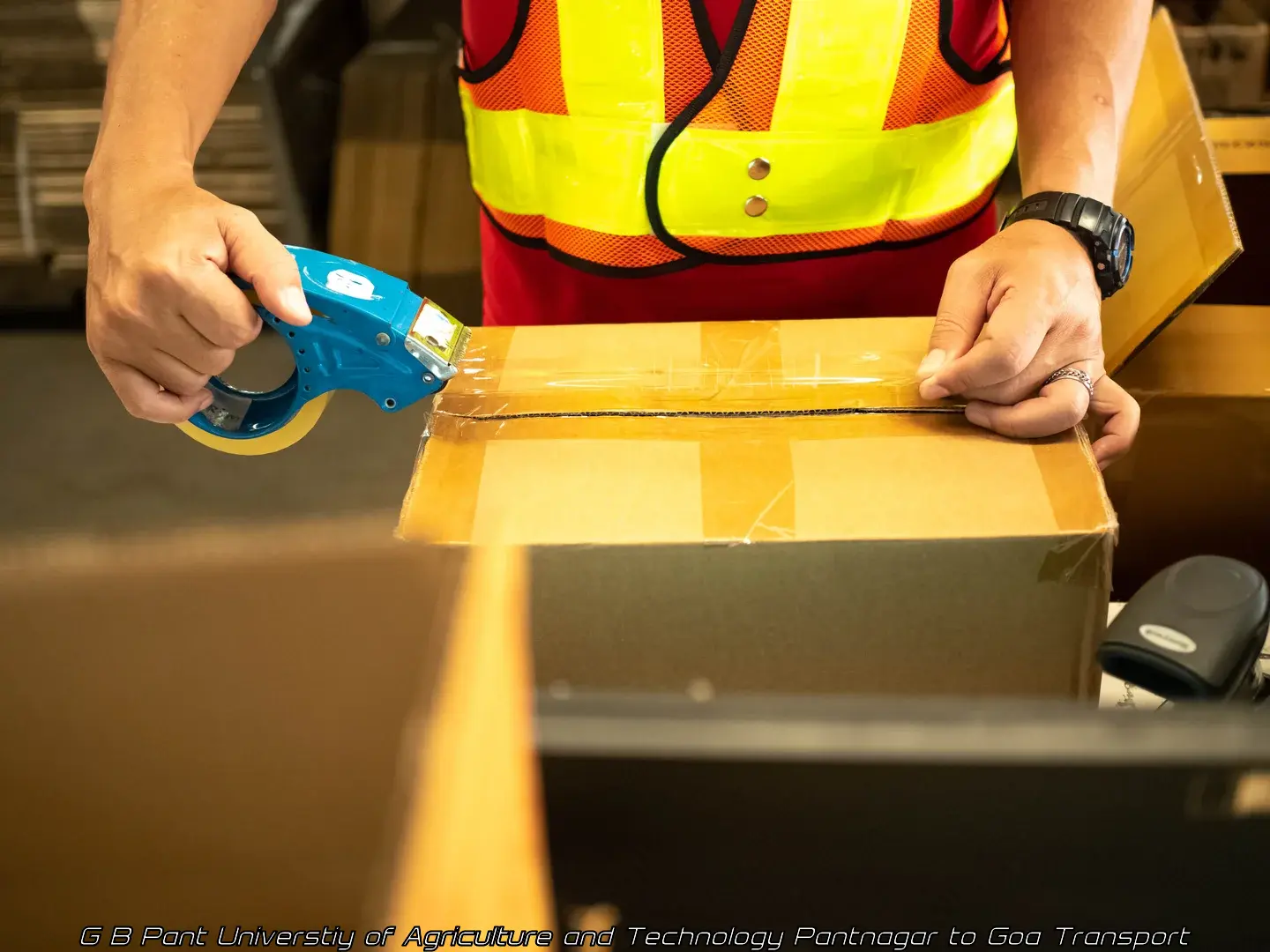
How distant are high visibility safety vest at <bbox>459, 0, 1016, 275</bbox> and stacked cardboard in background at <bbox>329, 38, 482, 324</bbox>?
50.0 inches

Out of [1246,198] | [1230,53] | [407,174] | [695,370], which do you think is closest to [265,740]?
[695,370]

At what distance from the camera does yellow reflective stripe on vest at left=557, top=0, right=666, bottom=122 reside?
751mm

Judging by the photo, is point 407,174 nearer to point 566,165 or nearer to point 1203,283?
point 566,165

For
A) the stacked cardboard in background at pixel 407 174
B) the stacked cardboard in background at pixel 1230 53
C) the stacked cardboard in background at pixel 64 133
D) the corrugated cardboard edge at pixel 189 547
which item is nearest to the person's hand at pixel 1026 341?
the corrugated cardboard edge at pixel 189 547

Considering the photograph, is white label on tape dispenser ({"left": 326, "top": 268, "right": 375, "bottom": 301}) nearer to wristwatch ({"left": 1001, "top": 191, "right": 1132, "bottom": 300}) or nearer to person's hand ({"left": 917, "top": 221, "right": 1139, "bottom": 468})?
person's hand ({"left": 917, "top": 221, "right": 1139, "bottom": 468})

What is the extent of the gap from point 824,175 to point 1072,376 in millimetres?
260

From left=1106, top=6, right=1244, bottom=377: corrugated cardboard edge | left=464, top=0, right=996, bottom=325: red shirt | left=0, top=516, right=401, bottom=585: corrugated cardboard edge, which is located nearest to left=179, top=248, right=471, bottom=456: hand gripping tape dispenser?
left=0, top=516, right=401, bottom=585: corrugated cardboard edge

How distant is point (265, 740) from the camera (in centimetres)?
46

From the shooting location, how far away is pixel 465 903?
391mm

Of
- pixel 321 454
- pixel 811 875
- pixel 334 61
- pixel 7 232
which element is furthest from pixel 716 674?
pixel 7 232

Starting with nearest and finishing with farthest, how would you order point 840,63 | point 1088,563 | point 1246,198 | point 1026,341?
point 1088,563 → point 1026,341 → point 840,63 → point 1246,198

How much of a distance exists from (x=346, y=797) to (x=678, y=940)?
14 centimetres

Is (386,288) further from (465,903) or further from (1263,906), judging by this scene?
(1263,906)

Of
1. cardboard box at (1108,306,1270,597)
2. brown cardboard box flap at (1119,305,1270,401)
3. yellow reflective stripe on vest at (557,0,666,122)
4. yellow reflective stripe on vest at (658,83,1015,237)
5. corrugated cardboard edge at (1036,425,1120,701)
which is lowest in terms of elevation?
cardboard box at (1108,306,1270,597)
